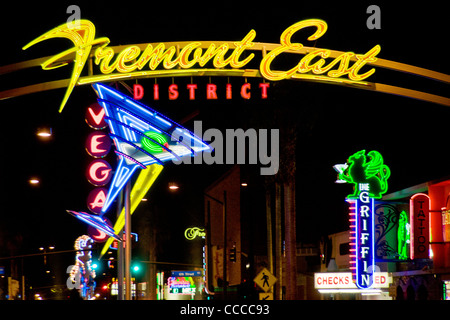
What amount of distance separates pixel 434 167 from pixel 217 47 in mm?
12811

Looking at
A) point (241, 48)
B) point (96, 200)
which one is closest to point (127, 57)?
point (241, 48)

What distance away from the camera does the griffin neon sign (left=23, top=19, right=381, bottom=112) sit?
755 inches

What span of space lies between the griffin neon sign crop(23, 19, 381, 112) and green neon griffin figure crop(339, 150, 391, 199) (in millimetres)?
8598

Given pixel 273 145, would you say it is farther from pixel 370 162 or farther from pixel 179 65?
pixel 179 65

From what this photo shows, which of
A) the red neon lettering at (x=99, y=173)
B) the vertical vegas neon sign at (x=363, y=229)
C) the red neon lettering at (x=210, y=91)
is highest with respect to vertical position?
the red neon lettering at (x=210, y=91)

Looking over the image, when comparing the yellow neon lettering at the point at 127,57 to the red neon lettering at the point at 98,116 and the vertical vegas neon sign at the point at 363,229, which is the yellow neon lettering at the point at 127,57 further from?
the vertical vegas neon sign at the point at 363,229

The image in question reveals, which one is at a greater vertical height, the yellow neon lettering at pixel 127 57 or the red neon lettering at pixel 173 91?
the yellow neon lettering at pixel 127 57

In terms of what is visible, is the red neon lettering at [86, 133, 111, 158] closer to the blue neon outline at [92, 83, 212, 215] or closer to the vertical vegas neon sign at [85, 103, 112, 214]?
the vertical vegas neon sign at [85, 103, 112, 214]

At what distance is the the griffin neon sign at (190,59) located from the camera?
19.2 m

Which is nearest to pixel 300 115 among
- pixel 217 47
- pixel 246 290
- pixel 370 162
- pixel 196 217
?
pixel 370 162

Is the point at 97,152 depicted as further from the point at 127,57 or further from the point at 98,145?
the point at 127,57

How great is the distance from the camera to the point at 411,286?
31125mm

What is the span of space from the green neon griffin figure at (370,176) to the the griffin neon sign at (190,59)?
28.2 feet

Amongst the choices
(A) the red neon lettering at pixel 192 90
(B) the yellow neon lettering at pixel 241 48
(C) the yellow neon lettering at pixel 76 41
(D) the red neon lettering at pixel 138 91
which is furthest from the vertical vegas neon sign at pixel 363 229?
(C) the yellow neon lettering at pixel 76 41
